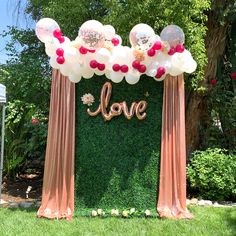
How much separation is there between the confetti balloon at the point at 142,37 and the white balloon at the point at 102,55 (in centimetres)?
40

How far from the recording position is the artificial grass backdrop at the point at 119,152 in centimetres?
636

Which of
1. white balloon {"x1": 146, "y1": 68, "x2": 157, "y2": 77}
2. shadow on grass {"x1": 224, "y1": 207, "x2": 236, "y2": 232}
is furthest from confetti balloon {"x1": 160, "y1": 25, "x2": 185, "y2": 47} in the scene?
shadow on grass {"x1": 224, "y1": 207, "x2": 236, "y2": 232}

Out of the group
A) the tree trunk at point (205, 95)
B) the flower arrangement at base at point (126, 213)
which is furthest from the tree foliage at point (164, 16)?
the flower arrangement at base at point (126, 213)

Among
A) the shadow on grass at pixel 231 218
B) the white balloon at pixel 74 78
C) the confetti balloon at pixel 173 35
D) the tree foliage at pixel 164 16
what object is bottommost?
the shadow on grass at pixel 231 218

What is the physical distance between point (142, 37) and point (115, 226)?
8.65 ft

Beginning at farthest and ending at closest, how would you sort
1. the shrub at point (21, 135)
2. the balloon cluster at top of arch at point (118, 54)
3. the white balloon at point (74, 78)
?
the shrub at point (21, 135)
the white balloon at point (74, 78)
the balloon cluster at top of arch at point (118, 54)

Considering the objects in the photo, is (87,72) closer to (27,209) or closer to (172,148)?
(172,148)

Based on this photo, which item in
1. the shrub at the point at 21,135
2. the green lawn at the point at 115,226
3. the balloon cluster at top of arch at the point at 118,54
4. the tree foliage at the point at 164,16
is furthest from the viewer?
the shrub at the point at 21,135

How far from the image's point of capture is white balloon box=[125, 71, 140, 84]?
6.12 meters

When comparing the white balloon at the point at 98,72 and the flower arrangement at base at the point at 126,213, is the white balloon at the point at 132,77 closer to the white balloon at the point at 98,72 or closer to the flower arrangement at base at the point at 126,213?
the white balloon at the point at 98,72

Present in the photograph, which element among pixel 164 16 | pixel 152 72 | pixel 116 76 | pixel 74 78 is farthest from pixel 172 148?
pixel 164 16

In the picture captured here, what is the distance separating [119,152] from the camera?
6.38m

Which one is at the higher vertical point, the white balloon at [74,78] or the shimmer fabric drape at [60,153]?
the white balloon at [74,78]

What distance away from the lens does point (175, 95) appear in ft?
20.7
